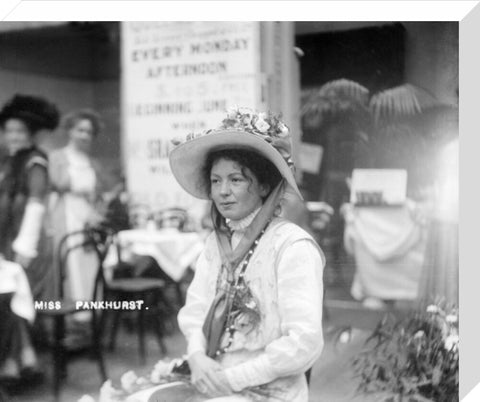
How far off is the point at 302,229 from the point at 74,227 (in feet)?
3.77

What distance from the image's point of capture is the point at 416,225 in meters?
3.55

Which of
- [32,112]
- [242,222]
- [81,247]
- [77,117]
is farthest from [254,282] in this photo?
[32,112]

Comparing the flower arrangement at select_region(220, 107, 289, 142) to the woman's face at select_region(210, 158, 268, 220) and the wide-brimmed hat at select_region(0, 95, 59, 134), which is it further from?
the wide-brimmed hat at select_region(0, 95, 59, 134)

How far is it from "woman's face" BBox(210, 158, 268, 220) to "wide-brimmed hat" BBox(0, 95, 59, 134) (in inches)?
35.2

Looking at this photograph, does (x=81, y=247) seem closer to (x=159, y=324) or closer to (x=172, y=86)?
(x=159, y=324)

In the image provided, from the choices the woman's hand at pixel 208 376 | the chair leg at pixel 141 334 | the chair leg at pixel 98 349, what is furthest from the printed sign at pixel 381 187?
the chair leg at pixel 98 349

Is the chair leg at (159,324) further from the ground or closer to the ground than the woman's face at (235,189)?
closer to the ground

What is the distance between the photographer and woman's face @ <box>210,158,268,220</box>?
315cm

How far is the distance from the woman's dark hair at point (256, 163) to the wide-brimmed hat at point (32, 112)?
88 centimetres

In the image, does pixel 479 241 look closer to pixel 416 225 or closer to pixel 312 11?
pixel 416 225

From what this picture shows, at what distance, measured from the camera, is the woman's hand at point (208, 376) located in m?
3.15

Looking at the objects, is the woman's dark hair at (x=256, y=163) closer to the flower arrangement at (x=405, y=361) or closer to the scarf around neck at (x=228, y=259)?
the scarf around neck at (x=228, y=259)

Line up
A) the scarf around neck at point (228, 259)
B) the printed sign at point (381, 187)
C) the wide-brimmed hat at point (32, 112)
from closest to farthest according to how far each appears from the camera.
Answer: the scarf around neck at point (228, 259)
the wide-brimmed hat at point (32, 112)
the printed sign at point (381, 187)

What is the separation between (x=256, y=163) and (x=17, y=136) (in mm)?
1253
